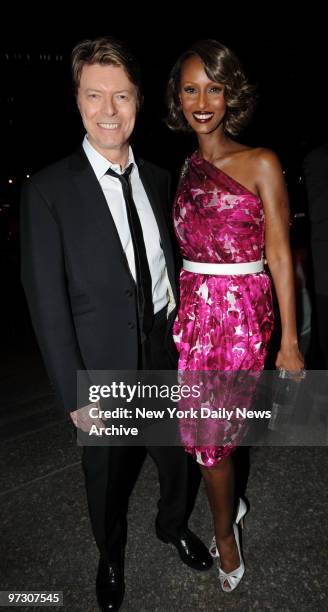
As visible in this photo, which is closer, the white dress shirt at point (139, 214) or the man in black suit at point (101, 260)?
the man in black suit at point (101, 260)

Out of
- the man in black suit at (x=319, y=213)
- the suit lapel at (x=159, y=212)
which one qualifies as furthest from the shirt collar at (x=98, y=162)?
the man in black suit at (x=319, y=213)

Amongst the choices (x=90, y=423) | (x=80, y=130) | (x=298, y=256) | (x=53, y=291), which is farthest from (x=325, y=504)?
(x=80, y=130)

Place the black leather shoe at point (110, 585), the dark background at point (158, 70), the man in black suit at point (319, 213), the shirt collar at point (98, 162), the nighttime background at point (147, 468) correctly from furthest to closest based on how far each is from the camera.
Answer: the dark background at point (158, 70) < the man in black suit at point (319, 213) < the nighttime background at point (147, 468) < the black leather shoe at point (110, 585) < the shirt collar at point (98, 162)

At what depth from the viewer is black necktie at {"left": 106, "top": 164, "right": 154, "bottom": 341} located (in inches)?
60.7

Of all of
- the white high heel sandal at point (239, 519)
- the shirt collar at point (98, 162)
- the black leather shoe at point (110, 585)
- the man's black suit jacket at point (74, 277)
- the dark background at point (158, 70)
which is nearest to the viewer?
the man's black suit jacket at point (74, 277)

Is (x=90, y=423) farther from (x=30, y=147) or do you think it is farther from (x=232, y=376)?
(x=30, y=147)

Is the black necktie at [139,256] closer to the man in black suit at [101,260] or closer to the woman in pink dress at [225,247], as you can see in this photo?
the man in black suit at [101,260]

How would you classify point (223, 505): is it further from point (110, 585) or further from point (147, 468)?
point (147, 468)

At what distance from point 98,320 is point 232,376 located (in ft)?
2.01

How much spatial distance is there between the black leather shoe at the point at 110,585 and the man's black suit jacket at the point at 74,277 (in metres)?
0.76

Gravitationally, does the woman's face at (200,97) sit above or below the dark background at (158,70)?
below

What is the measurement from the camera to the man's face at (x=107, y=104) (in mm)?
1488

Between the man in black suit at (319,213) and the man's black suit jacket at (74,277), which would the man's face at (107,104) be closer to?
the man's black suit jacket at (74,277)

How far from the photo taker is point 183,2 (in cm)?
582
